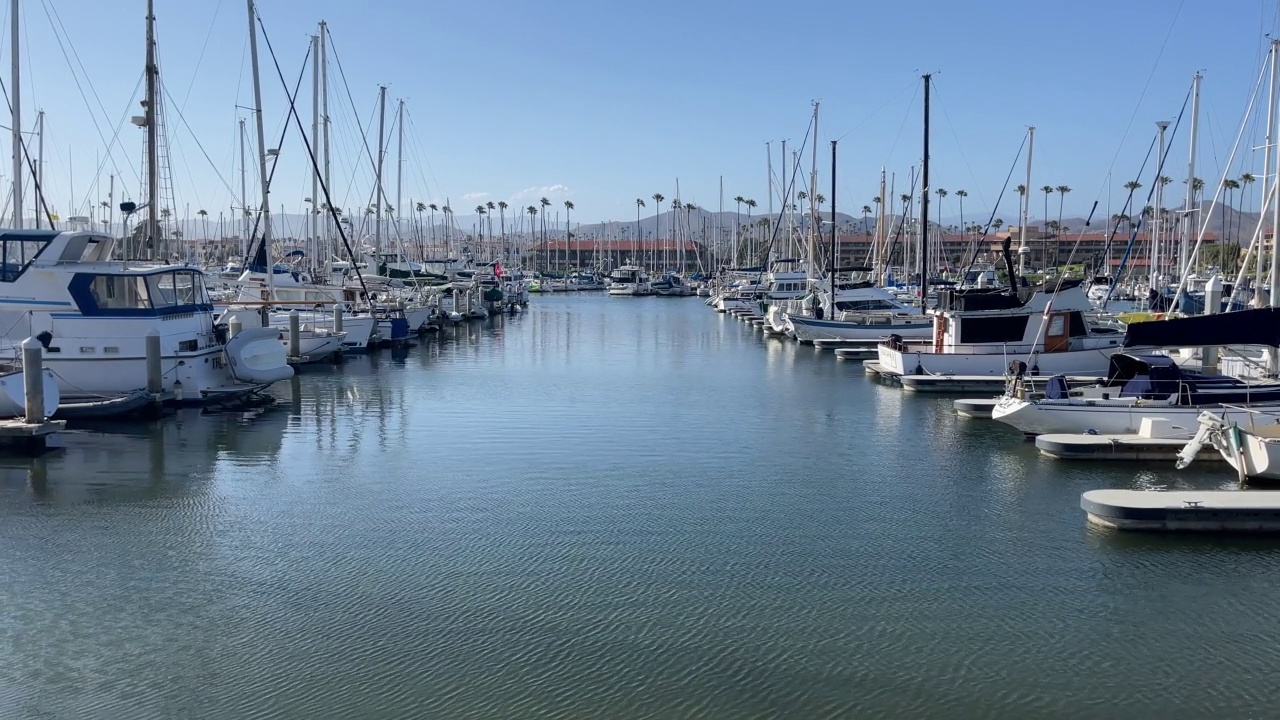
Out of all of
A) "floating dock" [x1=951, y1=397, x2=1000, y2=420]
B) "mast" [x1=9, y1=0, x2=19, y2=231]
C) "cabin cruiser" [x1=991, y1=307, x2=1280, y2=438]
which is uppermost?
"mast" [x1=9, y1=0, x2=19, y2=231]

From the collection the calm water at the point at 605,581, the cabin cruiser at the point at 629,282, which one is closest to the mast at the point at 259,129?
the calm water at the point at 605,581

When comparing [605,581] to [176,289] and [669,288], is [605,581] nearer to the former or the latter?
[176,289]

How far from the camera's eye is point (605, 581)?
531 inches

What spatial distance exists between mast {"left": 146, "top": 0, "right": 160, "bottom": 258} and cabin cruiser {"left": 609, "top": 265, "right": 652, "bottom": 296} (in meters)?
79.9

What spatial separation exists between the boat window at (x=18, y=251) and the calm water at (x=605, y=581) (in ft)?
16.2

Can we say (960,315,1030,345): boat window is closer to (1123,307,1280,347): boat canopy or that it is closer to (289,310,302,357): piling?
(1123,307,1280,347): boat canopy

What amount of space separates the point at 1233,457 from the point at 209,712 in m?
16.2

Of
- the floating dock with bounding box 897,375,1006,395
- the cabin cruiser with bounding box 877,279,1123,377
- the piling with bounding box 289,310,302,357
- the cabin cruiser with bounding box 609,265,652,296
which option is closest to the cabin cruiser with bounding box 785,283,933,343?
the cabin cruiser with bounding box 877,279,1123,377

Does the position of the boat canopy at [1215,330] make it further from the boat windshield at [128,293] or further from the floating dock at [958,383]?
the boat windshield at [128,293]

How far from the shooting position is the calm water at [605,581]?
10.4 metres

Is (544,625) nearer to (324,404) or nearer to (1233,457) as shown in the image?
(1233,457)

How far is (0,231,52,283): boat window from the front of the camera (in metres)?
24.4

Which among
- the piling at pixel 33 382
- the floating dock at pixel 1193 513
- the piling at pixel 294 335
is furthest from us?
the piling at pixel 294 335

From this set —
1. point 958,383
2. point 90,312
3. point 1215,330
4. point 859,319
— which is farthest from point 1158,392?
point 859,319
